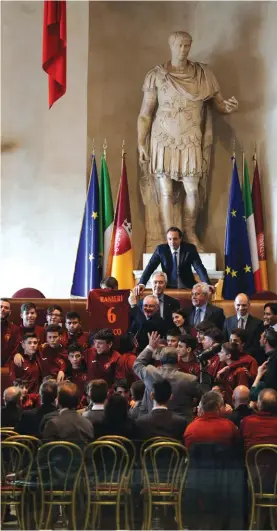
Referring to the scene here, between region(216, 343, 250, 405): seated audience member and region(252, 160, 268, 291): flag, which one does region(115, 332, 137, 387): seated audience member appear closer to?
region(216, 343, 250, 405): seated audience member

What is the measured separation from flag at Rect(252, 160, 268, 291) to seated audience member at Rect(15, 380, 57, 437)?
613 cm

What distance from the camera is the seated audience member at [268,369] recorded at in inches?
361

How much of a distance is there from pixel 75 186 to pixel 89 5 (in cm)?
249

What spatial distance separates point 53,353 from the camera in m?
10.7

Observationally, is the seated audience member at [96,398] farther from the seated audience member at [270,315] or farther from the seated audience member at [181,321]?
the seated audience member at [270,315]

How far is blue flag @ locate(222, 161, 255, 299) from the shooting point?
1411 centimetres

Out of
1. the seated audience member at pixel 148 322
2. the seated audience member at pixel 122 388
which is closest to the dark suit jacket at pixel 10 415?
the seated audience member at pixel 122 388

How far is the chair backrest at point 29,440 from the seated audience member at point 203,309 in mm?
3223

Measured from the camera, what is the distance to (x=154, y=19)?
15.7 m

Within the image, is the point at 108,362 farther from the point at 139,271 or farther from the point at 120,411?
the point at 139,271

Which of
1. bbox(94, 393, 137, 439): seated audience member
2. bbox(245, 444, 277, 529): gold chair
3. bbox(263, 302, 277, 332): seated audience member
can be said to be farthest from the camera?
bbox(263, 302, 277, 332): seated audience member

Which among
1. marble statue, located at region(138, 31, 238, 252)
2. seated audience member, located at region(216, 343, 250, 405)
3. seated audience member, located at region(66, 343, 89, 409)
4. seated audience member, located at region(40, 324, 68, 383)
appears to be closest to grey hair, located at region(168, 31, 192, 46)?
marble statue, located at region(138, 31, 238, 252)

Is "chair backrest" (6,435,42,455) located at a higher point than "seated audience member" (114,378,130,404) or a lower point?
lower

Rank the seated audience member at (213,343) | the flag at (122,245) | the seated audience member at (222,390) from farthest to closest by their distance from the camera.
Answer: the flag at (122,245), the seated audience member at (213,343), the seated audience member at (222,390)
